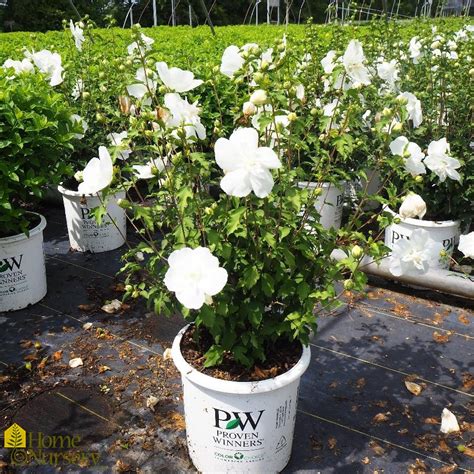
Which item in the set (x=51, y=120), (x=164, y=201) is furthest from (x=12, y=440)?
(x=51, y=120)

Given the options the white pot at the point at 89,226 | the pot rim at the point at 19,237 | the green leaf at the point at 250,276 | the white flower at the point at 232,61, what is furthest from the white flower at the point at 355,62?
the white pot at the point at 89,226

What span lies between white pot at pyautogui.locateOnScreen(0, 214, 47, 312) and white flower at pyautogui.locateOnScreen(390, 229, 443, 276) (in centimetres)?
218

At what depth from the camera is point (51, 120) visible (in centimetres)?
314

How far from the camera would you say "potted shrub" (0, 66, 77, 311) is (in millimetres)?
2879

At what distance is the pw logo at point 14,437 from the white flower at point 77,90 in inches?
97.5

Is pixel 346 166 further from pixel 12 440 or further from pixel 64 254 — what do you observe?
pixel 12 440

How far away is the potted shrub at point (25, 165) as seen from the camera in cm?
288

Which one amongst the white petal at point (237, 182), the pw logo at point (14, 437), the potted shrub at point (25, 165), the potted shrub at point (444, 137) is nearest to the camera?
the white petal at point (237, 182)

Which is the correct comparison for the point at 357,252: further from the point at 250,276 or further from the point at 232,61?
the point at 232,61

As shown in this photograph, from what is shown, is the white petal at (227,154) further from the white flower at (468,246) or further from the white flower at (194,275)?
the white flower at (468,246)

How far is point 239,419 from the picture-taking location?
1.89 metres

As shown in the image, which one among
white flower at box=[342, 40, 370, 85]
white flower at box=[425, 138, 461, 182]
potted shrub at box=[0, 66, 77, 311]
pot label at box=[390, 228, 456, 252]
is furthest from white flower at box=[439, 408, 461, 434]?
potted shrub at box=[0, 66, 77, 311]

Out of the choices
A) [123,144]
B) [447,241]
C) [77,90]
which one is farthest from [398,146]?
[77,90]

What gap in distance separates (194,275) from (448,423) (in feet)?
4.92
